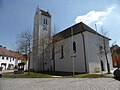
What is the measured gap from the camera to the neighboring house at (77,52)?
26406 mm

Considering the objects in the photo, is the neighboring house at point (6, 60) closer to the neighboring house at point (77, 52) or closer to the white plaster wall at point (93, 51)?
the neighboring house at point (77, 52)

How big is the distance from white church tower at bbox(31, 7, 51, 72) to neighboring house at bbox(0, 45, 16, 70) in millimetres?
16991

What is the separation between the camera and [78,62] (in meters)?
27.4

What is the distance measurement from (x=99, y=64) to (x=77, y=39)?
7953mm

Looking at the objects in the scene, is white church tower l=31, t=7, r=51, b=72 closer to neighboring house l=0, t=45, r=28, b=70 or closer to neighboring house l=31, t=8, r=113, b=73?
neighboring house l=31, t=8, r=113, b=73

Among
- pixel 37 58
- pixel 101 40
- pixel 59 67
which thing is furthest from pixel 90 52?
pixel 37 58

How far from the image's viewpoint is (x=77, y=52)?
28312 mm

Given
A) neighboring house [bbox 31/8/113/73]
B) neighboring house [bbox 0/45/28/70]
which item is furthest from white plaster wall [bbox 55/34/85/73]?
neighboring house [bbox 0/45/28/70]

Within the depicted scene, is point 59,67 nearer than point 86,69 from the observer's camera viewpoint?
No

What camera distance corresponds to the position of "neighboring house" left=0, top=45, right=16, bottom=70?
162ft

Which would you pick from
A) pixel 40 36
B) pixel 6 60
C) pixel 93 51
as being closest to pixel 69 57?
pixel 93 51

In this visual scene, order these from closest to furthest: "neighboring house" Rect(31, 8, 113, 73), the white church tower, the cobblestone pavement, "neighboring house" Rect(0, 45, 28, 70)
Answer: the cobblestone pavement < "neighboring house" Rect(31, 8, 113, 73) < the white church tower < "neighboring house" Rect(0, 45, 28, 70)

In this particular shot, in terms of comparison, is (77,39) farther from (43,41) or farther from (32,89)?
(32,89)

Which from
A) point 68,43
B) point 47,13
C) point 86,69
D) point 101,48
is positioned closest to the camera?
point 86,69
